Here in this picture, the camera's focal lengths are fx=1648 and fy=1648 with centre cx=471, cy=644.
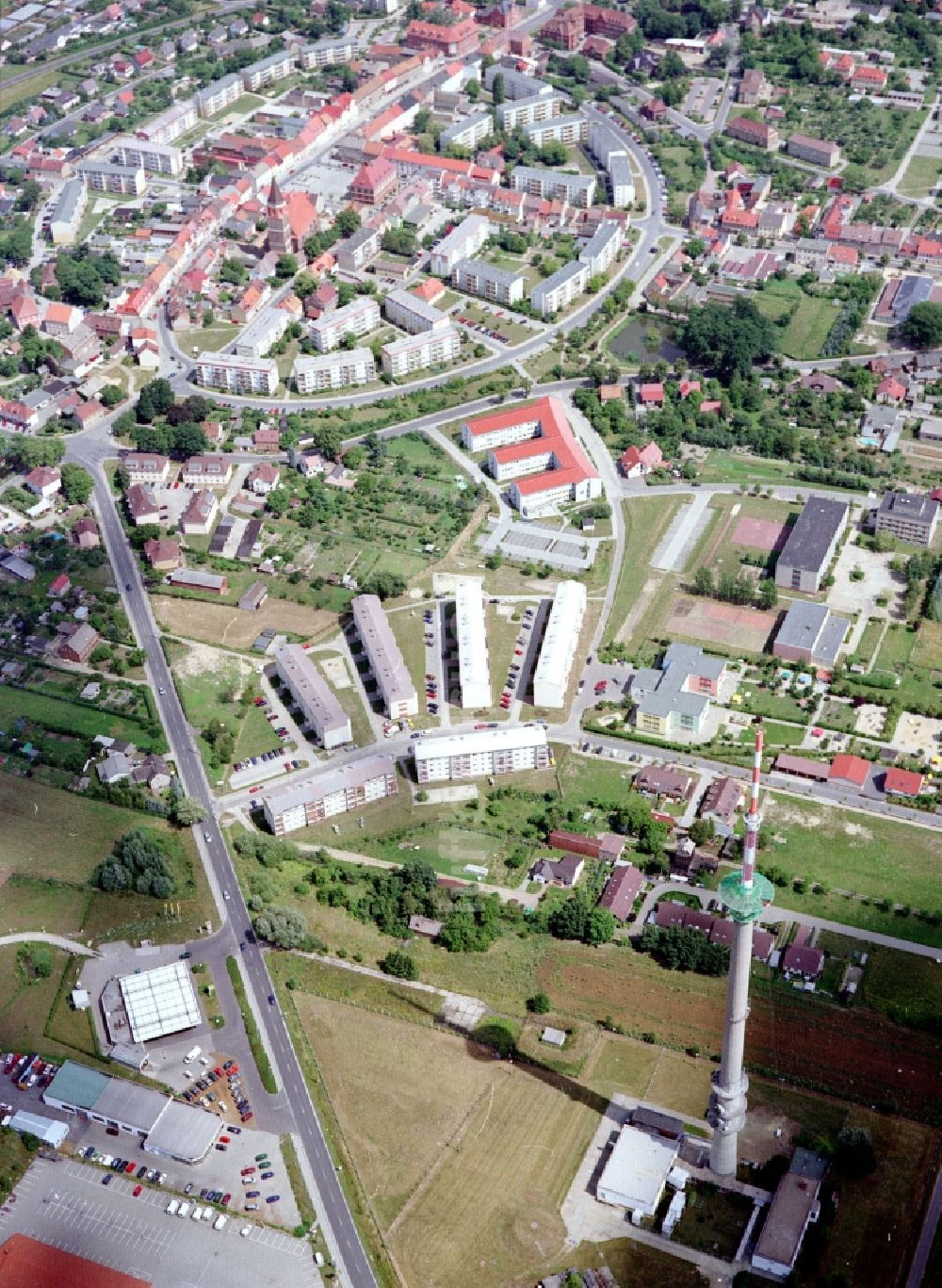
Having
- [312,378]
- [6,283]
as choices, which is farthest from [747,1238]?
[6,283]

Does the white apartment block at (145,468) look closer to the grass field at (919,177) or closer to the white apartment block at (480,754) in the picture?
the white apartment block at (480,754)

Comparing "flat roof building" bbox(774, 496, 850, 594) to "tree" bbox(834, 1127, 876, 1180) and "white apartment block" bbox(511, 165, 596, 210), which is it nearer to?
"tree" bbox(834, 1127, 876, 1180)

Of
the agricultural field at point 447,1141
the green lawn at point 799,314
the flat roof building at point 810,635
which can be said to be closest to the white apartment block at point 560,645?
the flat roof building at point 810,635

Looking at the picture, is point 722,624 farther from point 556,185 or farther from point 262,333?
point 556,185

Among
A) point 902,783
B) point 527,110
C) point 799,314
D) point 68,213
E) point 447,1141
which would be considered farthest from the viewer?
point 527,110

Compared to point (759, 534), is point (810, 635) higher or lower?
higher

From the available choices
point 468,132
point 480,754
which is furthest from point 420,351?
point 480,754
